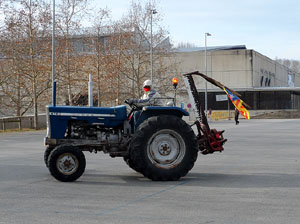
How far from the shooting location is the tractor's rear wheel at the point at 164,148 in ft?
31.8

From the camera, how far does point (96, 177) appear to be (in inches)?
410

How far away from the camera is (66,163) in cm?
953

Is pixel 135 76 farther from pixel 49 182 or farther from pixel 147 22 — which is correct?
pixel 49 182

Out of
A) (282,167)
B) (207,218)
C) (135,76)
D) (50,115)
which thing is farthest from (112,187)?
(135,76)

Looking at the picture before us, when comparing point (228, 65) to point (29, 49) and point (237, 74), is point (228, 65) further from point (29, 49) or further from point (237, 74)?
point (29, 49)

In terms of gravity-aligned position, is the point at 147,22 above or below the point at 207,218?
above

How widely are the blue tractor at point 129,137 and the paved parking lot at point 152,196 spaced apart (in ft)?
1.02

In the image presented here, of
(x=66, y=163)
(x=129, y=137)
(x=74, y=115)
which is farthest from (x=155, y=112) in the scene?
(x=66, y=163)

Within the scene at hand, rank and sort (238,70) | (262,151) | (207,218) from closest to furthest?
(207,218)
(262,151)
(238,70)

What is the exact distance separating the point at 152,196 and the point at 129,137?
2.26 metres

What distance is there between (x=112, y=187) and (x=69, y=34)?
114 feet

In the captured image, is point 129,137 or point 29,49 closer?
point 129,137

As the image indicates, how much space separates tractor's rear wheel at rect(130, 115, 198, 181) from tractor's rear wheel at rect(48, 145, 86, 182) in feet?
3.41

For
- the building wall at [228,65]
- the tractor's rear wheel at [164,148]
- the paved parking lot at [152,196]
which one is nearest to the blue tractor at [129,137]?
the tractor's rear wheel at [164,148]
